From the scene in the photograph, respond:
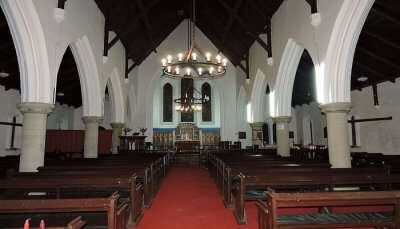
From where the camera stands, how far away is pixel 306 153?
11867 mm

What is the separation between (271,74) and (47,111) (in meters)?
8.17

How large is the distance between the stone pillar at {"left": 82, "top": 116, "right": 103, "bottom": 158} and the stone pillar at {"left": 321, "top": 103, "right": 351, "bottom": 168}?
7584 mm

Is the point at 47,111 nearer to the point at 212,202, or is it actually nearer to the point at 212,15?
the point at 212,202

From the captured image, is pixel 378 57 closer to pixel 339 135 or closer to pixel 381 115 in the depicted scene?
pixel 381 115

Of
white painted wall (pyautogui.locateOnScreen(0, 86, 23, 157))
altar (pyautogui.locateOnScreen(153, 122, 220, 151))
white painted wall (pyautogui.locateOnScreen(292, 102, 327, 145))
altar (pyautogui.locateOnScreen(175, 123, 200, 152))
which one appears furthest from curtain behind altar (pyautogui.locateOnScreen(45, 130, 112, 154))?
white painted wall (pyautogui.locateOnScreen(292, 102, 327, 145))

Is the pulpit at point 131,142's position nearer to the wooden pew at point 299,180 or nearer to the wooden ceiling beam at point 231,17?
the wooden ceiling beam at point 231,17

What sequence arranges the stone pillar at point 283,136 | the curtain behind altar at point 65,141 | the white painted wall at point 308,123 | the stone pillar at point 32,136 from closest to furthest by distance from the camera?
the stone pillar at point 32,136
the stone pillar at point 283,136
the curtain behind altar at point 65,141
the white painted wall at point 308,123

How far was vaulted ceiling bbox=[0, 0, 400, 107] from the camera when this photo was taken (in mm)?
7965

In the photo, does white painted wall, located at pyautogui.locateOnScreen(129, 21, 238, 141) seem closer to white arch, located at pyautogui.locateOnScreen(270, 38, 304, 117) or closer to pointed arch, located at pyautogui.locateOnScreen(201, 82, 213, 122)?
pointed arch, located at pyautogui.locateOnScreen(201, 82, 213, 122)

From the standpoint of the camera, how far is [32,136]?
570cm

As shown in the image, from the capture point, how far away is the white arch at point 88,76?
27.3 ft

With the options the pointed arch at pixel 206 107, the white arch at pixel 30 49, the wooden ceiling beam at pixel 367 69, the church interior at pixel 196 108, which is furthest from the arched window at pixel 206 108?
the white arch at pixel 30 49

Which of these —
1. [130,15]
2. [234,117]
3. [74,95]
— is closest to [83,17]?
[130,15]

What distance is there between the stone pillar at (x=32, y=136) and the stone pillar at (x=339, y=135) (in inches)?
264
